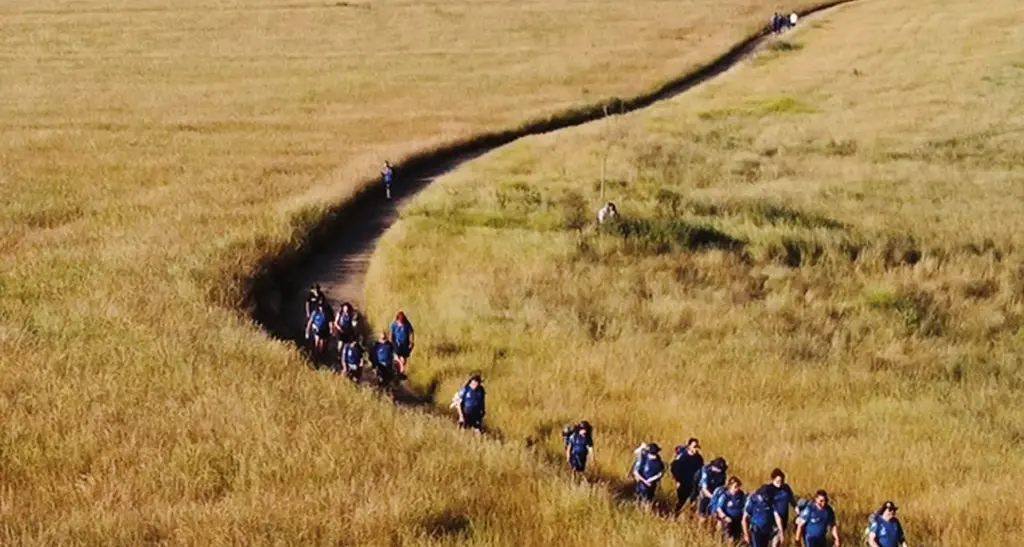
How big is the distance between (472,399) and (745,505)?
396 cm

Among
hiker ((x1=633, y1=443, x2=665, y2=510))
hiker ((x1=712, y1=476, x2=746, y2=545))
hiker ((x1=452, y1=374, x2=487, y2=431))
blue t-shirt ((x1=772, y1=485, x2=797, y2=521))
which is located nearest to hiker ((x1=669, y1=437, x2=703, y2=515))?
hiker ((x1=633, y1=443, x2=665, y2=510))

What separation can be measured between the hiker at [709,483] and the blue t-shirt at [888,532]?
1.68m

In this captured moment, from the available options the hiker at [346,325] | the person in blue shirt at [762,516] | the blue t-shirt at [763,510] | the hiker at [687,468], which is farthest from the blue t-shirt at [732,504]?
the hiker at [346,325]

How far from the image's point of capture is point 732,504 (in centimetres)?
1207

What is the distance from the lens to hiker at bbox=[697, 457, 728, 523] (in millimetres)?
12484

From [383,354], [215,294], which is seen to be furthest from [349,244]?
[383,354]

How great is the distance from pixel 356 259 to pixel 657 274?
20.6 feet

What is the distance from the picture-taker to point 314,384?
1506 cm

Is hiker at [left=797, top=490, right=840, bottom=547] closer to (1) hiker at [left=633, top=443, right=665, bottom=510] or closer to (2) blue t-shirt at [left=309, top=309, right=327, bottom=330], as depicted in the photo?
(1) hiker at [left=633, top=443, right=665, bottom=510]

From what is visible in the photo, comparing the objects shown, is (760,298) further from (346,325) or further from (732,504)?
(732,504)

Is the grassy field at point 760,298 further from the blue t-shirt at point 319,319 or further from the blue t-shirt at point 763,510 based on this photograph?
the blue t-shirt at point 319,319

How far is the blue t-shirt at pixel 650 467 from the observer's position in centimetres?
1281

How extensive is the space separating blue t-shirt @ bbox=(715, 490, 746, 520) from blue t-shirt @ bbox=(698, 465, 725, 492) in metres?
0.38

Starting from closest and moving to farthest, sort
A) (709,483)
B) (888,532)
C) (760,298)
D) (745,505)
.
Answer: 1. (888,532)
2. (745,505)
3. (709,483)
4. (760,298)
